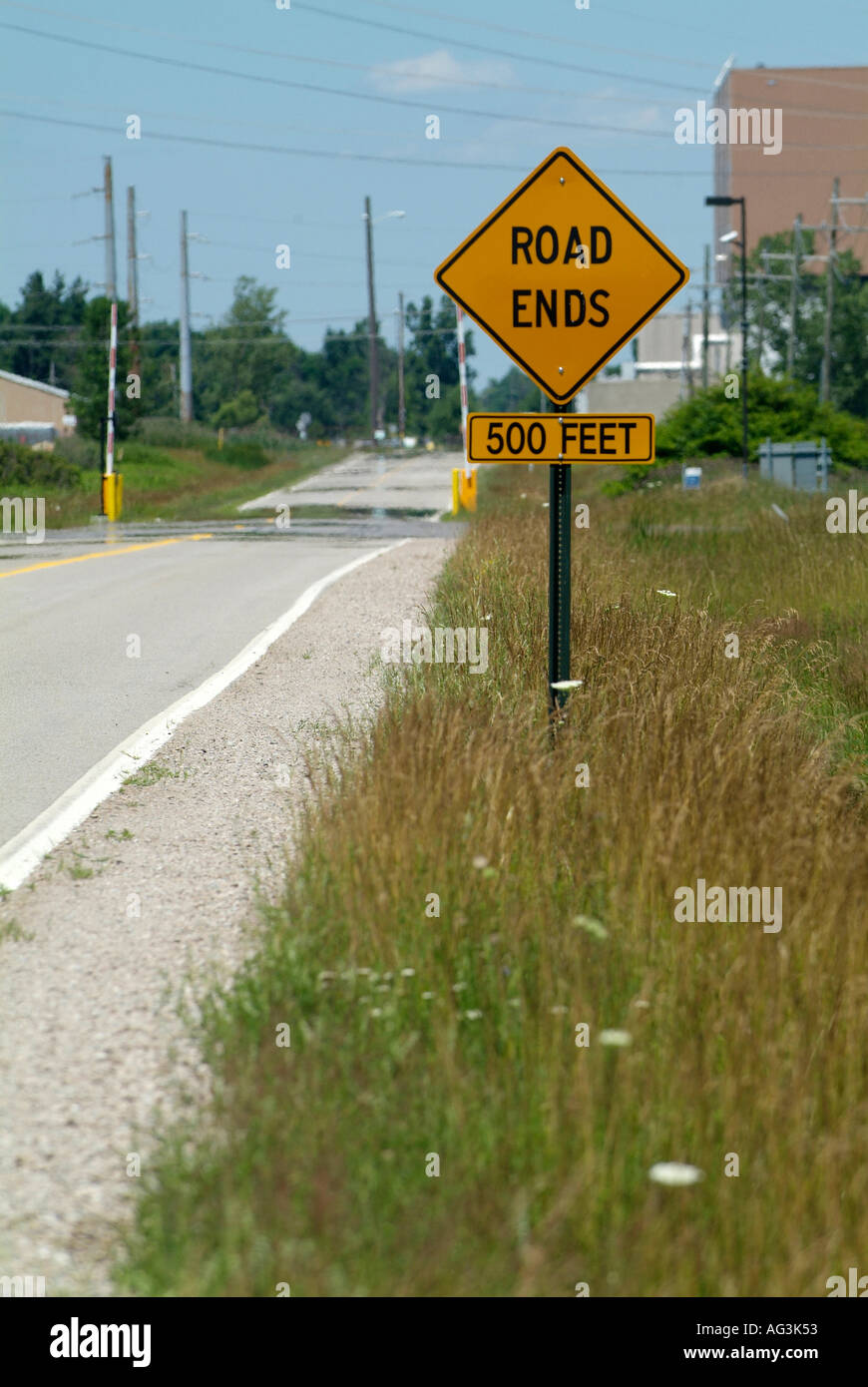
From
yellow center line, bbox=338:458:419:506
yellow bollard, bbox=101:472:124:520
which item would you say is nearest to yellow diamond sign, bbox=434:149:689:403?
yellow bollard, bbox=101:472:124:520

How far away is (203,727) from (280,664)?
7.56 feet

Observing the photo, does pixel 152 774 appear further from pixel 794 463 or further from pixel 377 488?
pixel 377 488

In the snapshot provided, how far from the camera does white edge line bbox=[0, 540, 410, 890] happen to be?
6039 mm

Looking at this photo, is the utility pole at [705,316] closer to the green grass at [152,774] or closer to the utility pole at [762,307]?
the utility pole at [762,307]

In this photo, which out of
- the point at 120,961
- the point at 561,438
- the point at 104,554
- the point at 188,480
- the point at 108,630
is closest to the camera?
the point at 120,961

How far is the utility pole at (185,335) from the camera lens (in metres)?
67.1

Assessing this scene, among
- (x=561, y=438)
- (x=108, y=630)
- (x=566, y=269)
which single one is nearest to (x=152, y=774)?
(x=561, y=438)

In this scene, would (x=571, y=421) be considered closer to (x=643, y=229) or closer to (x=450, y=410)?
(x=643, y=229)

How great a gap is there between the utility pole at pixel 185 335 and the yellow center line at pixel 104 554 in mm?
41757

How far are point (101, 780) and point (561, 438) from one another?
8.88 ft

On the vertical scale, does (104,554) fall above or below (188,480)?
below

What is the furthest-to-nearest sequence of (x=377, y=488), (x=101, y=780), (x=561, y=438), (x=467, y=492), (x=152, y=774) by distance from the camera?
(x=377, y=488) → (x=467, y=492) → (x=152, y=774) → (x=101, y=780) → (x=561, y=438)

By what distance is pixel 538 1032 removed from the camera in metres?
3.88

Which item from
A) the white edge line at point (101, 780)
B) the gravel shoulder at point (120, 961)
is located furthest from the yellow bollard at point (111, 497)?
the gravel shoulder at point (120, 961)
